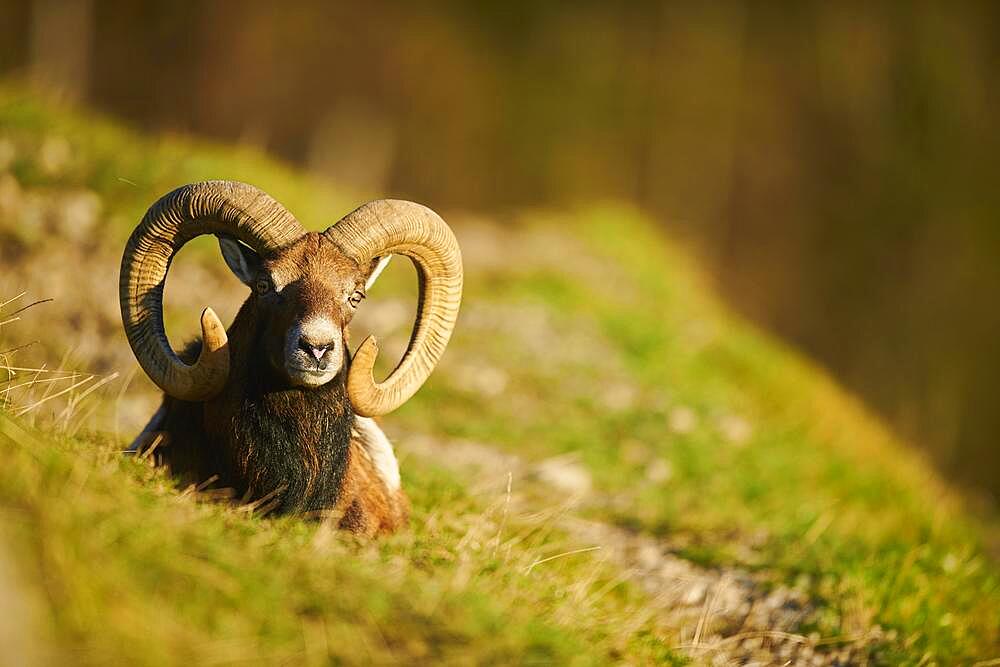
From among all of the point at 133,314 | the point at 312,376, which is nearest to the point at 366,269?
the point at 312,376

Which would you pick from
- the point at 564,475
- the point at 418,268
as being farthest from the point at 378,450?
the point at 564,475

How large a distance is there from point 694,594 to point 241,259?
360 centimetres

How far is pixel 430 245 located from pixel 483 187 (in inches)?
848

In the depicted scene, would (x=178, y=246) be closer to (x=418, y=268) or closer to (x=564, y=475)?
(x=418, y=268)

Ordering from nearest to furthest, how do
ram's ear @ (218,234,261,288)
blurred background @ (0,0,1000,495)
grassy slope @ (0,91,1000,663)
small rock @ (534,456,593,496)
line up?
grassy slope @ (0,91,1000,663)
ram's ear @ (218,234,261,288)
small rock @ (534,456,593,496)
blurred background @ (0,0,1000,495)

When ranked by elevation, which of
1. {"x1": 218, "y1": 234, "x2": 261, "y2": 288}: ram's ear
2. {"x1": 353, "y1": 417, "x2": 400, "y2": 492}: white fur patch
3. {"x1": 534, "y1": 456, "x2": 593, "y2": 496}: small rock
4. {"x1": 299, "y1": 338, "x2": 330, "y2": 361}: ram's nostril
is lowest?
{"x1": 534, "y1": 456, "x2": 593, "y2": 496}: small rock

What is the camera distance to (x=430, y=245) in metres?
6.44

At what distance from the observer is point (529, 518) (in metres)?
6.88

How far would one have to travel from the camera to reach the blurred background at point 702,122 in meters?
22.7

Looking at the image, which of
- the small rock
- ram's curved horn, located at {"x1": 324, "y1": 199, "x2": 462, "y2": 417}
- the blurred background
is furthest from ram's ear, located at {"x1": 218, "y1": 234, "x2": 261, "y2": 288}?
the blurred background

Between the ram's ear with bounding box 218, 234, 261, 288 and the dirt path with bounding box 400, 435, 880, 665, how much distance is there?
1.83 meters

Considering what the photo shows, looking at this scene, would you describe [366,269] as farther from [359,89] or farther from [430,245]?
[359,89]

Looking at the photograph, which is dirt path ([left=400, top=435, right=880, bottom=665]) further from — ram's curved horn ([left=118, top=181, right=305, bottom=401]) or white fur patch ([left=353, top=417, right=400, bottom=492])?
ram's curved horn ([left=118, top=181, right=305, bottom=401])

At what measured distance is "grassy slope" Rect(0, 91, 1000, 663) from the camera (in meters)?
4.32
